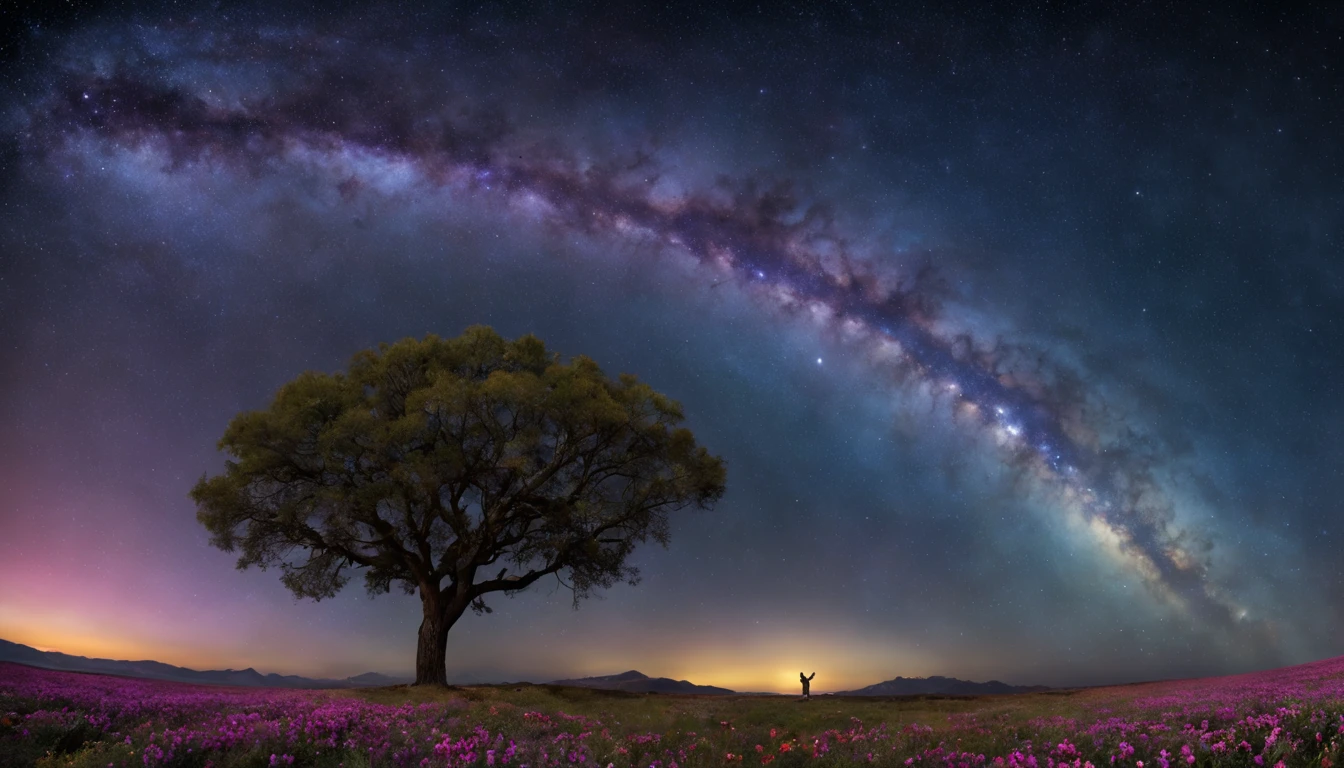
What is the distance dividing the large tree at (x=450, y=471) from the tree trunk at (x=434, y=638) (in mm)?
58

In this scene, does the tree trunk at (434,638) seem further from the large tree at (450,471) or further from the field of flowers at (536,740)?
the field of flowers at (536,740)

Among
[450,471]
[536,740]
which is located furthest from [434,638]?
[536,740]

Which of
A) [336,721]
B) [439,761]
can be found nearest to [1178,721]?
[439,761]

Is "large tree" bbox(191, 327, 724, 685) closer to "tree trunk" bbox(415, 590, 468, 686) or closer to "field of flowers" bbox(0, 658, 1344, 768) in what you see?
"tree trunk" bbox(415, 590, 468, 686)

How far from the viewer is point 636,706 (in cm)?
2388

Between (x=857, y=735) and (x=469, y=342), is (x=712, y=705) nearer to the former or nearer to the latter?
(x=857, y=735)

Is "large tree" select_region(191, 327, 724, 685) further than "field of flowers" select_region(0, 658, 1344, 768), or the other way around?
"large tree" select_region(191, 327, 724, 685)

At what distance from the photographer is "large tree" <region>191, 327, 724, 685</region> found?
90.8 ft

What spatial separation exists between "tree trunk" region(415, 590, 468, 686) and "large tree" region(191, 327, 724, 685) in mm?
58

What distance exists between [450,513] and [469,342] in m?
7.34

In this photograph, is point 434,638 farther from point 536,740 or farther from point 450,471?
point 536,740

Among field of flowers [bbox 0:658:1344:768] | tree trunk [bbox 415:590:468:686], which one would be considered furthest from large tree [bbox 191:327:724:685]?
field of flowers [bbox 0:658:1344:768]

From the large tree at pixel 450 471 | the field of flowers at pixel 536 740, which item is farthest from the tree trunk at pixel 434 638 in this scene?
the field of flowers at pixel 536 740

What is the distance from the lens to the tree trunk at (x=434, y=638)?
2834cm
